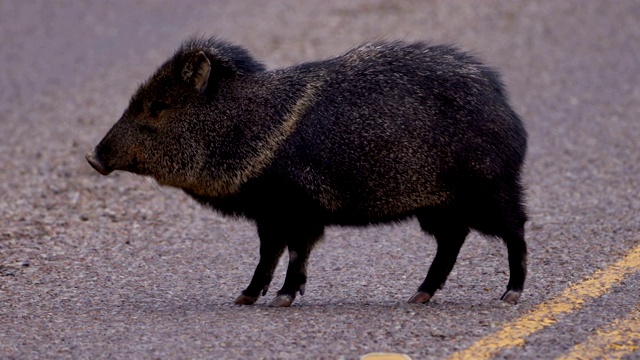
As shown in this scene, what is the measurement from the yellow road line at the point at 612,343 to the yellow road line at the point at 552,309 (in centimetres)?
25

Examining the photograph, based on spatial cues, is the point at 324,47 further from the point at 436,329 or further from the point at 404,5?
the point at 436,329

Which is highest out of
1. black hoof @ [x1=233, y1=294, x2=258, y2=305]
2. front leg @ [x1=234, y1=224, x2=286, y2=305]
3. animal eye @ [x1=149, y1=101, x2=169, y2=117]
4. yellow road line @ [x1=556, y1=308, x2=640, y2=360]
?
animal eye @ [x1=149, y1=101, x2=169, y2=117]

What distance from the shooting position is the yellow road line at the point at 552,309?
4.77 metres

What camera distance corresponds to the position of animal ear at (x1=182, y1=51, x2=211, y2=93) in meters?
5.93

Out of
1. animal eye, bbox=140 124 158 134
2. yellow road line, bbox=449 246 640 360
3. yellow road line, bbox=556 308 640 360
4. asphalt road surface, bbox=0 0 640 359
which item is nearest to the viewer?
yellow road line, bbox=556 308 640 360

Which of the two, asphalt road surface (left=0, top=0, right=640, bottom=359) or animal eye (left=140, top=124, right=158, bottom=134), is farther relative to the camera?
animal eye (left=140, top=124, right=158, bottom=134)

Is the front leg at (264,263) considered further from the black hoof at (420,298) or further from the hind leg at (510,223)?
the hind leg at (510,223)

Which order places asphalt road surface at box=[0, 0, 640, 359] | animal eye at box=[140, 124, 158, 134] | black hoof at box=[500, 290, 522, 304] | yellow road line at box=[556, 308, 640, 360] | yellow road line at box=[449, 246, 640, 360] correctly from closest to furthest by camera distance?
yellow road line at box=[556, 308, 640, 360]
yellow road line at box=[449, 246, 640, 360]
asphalt road surface at box=[0, 0, 640, 359]
black hoof at box=[500, 290, 522, 304]
animal eye at box=[140, 124, 158, 134]

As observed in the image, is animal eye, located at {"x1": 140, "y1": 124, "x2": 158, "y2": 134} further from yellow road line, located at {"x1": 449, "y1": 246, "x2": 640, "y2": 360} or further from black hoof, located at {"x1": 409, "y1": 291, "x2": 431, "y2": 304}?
yellow road line, located at {"x1": 449, "y1": 246, "x2": 640, "y2": 360}

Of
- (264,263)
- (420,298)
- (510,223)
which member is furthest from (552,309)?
(264,263)

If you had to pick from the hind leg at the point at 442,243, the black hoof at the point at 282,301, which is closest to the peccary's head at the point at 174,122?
the black hoof at the point at 282,301

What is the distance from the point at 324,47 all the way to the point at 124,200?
5039 mm

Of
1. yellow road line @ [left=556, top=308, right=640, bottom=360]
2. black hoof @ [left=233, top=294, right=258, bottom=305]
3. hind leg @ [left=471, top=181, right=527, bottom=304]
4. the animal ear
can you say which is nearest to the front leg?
black hoof @ [left=233, top=294, right=258, bottom=305]

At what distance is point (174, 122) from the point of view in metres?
5.97
